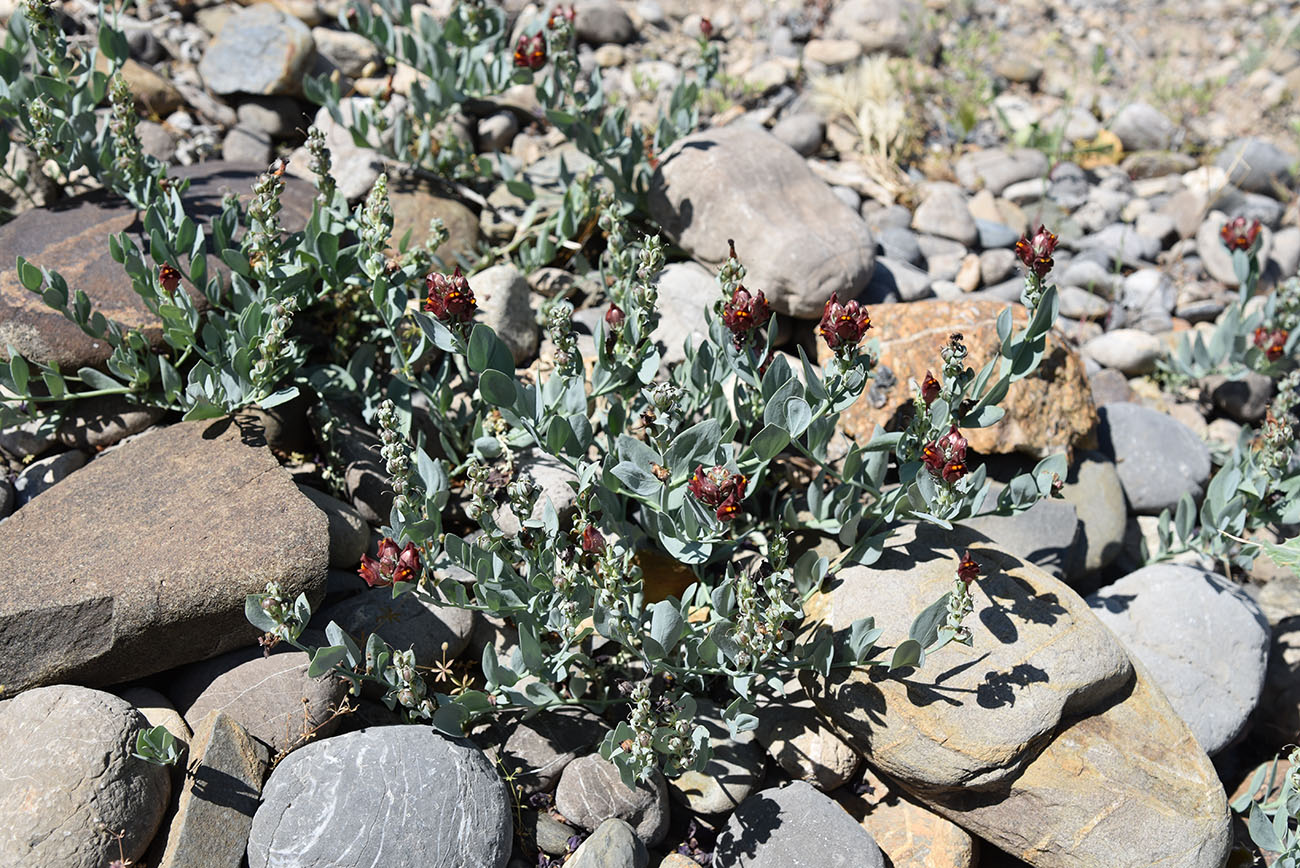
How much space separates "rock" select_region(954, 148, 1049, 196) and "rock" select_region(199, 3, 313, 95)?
4194 mm

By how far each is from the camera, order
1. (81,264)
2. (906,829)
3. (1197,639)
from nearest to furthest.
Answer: (906,829)
(1197,639)
(81,264)

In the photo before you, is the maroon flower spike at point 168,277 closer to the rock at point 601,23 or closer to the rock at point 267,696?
the rock at point 267,696

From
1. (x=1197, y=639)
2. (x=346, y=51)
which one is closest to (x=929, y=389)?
(x=1197, y=639)

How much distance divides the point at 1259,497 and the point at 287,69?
17.8 ft

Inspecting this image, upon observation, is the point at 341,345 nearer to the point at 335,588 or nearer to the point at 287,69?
the point at 335,588

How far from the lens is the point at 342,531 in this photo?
4102 mm

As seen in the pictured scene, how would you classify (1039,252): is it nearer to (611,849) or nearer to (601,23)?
(611,849)

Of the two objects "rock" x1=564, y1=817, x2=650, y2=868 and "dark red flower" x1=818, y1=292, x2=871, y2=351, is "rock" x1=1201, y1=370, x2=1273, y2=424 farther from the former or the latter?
"rock" x1=564, y1=817, x2=650, y2=868

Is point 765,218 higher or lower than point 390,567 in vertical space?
higher

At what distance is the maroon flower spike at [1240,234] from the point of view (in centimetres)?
520

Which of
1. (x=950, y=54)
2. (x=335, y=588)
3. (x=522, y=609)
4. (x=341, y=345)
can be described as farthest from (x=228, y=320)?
(x=950, y=54)

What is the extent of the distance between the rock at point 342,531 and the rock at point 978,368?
7.12 feet

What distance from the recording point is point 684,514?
351 cm

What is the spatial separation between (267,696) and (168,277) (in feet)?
5.40
